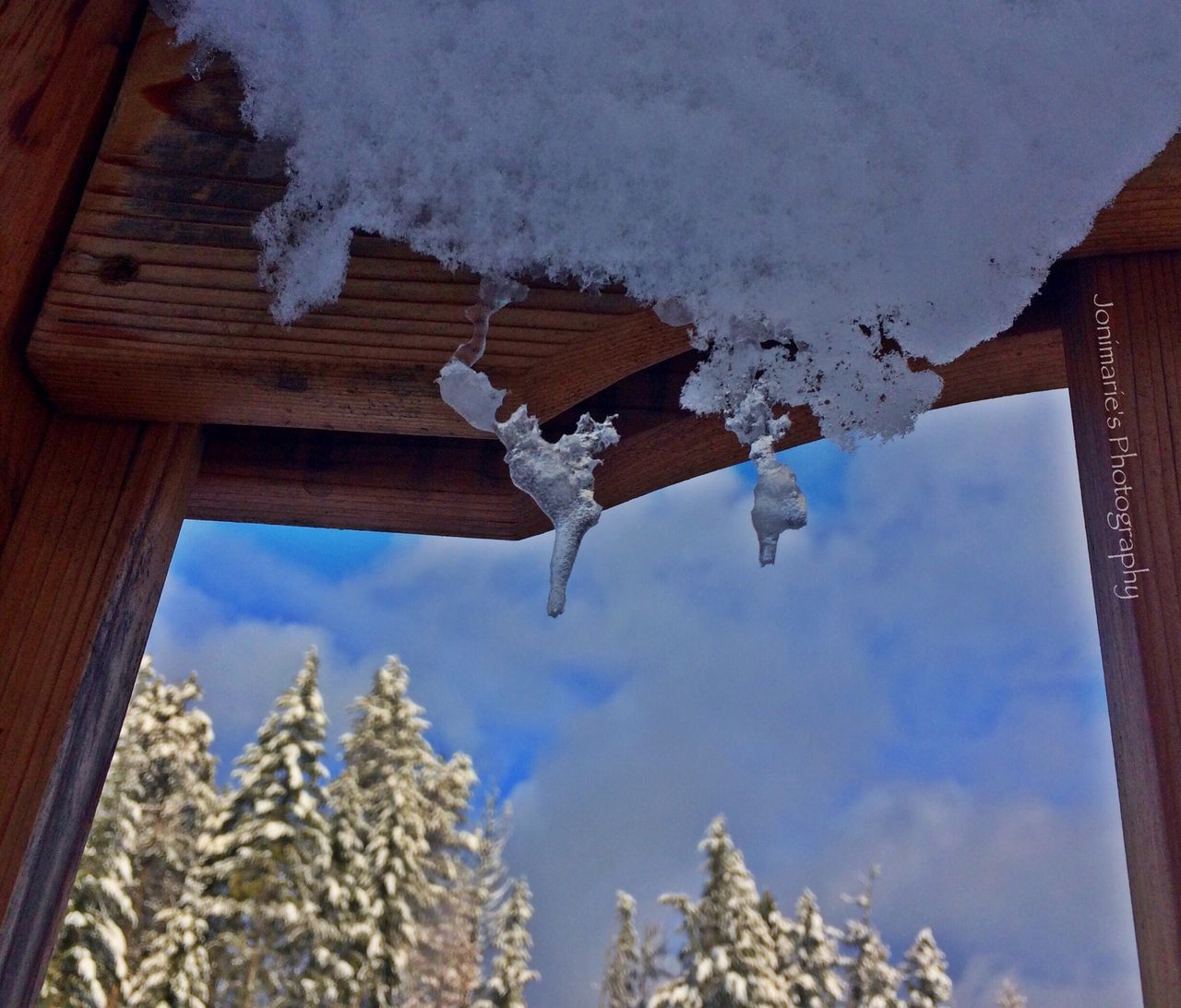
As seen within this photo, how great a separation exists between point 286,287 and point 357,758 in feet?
52.9

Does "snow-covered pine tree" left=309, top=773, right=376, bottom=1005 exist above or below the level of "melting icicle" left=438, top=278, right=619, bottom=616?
above

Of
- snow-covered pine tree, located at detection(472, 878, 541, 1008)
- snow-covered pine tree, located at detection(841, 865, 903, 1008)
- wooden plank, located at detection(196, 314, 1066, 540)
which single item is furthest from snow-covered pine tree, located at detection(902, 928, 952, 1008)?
wooden plank, located at detection(196, 314, 1066, 540)

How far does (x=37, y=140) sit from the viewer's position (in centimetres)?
56

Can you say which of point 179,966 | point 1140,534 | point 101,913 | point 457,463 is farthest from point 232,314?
point 179,966

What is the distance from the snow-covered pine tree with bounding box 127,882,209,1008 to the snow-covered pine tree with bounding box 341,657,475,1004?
8.34 feet

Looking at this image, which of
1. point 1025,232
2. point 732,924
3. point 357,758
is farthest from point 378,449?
point 732,924

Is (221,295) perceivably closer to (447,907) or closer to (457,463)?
(457,463)

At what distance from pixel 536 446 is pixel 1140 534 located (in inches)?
16.6

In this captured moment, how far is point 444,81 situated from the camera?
0.55 metres

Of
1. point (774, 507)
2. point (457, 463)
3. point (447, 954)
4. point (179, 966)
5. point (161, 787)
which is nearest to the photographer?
point (774, 507)

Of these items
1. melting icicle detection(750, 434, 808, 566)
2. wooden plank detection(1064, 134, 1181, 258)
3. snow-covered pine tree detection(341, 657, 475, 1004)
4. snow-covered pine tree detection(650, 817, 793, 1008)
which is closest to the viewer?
melting icicle detection(750, 434, 808, 566)

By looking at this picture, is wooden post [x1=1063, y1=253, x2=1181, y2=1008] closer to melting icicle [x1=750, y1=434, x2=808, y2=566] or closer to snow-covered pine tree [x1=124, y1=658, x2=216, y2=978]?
melting icicle [x1=750, y1=434, x2=808, y2=566]

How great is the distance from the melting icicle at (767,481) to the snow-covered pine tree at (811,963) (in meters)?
20.4

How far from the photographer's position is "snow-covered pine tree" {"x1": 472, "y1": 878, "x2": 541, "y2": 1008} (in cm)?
1653
